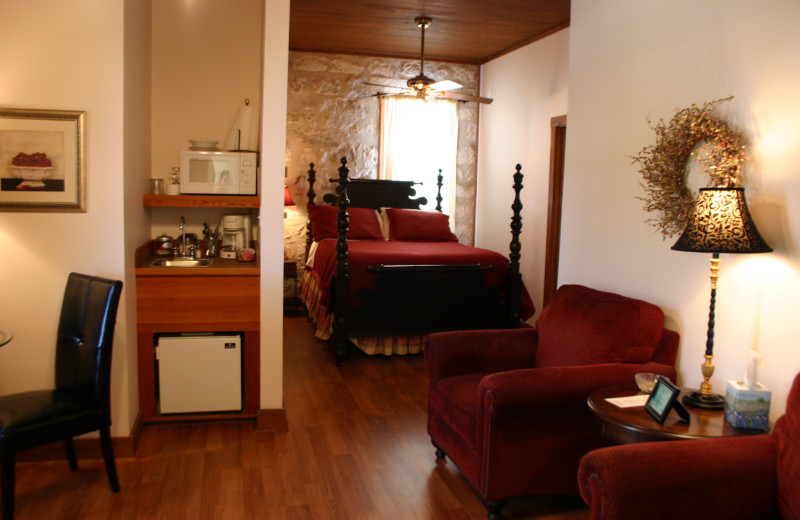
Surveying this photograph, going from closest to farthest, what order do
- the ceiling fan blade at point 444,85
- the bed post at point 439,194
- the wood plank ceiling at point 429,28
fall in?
1. the wood plank ceiling at point 429,28
2. the ceiling fan blade at point 444,85
3. the bed post at point 439,194

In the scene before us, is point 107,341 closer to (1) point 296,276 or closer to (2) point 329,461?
(2) point 329,461

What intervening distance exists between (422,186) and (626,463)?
5607 mm

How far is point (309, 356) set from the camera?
5.14 meters

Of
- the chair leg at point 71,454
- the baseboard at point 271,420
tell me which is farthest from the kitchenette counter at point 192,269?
the chair leg at point 71,454

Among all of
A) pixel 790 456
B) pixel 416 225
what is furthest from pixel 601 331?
pixel 416 225

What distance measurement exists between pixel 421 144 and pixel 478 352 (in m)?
4.43

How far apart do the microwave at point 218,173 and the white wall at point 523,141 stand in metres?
3.05

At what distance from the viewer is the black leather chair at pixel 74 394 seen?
2.43 m

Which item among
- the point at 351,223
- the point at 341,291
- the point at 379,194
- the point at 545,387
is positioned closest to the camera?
the point at 545,387

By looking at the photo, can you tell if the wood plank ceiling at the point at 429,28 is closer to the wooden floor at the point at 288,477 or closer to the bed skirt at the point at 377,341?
the bed skirt at the point at 377,341

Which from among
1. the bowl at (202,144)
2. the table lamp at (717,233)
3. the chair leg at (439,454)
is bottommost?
the chair leg at (439,454)

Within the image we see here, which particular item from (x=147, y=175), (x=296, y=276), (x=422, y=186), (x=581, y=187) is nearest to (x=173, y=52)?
(x=147, y=175)

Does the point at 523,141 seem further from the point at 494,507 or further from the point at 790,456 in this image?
the point at 790,456

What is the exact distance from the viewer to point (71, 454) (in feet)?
9.74
